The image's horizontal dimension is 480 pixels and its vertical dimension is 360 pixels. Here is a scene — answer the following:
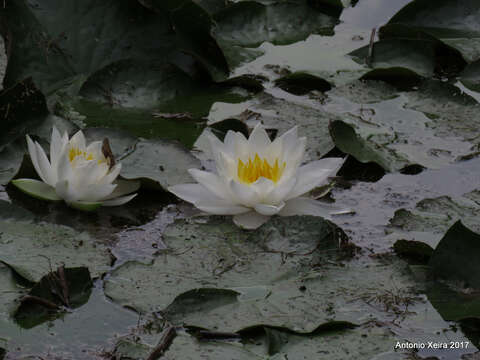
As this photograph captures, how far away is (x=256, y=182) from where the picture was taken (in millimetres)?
3102

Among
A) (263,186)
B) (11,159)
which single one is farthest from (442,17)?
(11,159)

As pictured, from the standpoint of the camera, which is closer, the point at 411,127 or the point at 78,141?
the point at 78,141

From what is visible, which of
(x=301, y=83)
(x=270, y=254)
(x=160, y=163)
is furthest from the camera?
(x=301, y=83)

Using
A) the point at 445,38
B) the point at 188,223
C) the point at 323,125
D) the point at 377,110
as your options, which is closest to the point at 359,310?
the point at 188,223

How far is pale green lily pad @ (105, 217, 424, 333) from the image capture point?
8.68 feet

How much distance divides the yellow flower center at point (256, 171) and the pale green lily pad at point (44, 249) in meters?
0.58

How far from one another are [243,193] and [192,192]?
25 cm

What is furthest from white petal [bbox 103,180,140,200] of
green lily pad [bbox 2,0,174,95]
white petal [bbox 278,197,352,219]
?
green lily pad [bbox 2,0,174,95]

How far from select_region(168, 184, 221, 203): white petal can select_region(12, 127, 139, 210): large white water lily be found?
0.17 meters

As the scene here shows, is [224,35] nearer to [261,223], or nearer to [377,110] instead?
[377,110]

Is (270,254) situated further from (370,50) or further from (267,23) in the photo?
(267,23)

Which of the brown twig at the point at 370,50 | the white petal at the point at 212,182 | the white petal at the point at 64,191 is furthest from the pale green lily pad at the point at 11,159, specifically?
the brown twig at the point at 370,50

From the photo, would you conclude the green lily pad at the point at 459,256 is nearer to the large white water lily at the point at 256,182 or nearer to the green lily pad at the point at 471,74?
the large white water lily at the point at 256,182

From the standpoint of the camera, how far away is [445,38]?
476 centimetres
